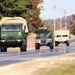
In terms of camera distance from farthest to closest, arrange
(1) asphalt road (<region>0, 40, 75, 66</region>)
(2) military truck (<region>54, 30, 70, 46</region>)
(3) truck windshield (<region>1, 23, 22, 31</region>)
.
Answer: (2) military truck (<region>54, 30, 70, 46</region>)
(3) truck windshield (<region>1, 23, 22, 31</region>)
(1) asphalt road (<region>0, 40, 75, 66</region>)

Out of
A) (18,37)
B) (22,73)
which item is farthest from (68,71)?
(18,37)

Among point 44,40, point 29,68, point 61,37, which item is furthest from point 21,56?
point 61,37

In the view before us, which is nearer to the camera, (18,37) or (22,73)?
(22,73)

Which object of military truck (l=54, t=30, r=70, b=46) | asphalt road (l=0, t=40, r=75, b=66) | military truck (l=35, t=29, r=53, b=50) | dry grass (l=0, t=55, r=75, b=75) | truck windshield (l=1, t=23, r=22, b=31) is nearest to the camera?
dry grass (l=0, t=55, r=75, b=75)

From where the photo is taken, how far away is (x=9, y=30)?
4062 cm

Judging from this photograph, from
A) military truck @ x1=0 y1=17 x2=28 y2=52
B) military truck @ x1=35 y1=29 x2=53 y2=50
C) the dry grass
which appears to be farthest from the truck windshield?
the dry grass

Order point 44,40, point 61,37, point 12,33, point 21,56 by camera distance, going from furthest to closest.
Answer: point 61,37, point 44,40, point 12,33, point 21,56

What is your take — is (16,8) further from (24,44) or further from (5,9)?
(24,44)

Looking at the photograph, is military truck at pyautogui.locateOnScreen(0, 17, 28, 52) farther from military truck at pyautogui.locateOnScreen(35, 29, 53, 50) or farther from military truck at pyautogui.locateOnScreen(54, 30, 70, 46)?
military truck at pyautogui.locateOnScreen(54, 30, 70, 46)

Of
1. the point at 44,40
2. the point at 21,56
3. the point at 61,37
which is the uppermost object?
the point at 61,37

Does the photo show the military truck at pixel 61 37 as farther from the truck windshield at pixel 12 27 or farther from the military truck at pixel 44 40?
the truck windshield at pixel 12 27

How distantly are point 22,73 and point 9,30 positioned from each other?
23.1m

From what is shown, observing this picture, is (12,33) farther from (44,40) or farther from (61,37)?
(61,37)

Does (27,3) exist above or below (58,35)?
above
